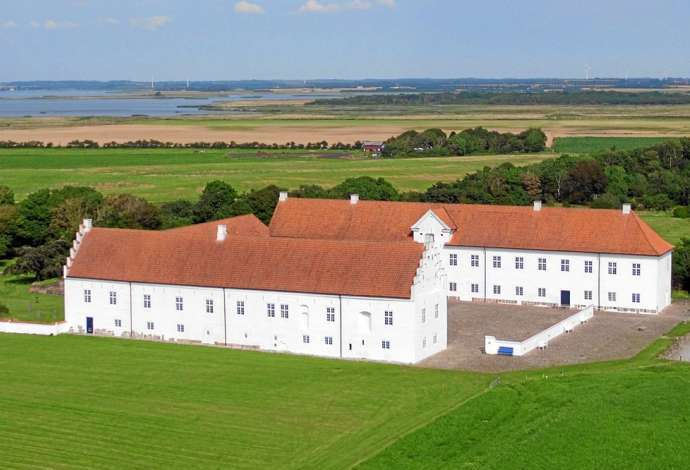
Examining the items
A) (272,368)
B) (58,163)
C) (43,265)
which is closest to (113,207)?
(43,265)

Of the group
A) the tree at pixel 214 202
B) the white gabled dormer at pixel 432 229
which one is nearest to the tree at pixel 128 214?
the tree at pixel 214 202

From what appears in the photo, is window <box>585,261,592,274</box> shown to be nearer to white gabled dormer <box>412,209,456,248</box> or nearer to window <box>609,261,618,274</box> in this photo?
window <box>609,261,618,274</box>

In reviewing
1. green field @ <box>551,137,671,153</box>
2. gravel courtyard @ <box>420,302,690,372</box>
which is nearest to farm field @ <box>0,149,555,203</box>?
green field @ <box>551,137,671,153</box>

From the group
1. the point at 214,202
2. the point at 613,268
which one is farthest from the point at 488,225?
the point at 214,202

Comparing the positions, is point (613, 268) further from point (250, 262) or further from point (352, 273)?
point (250, 262)

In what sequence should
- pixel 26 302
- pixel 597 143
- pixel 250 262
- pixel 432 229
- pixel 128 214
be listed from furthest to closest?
pixel 597 143, pixel 128 214, pixel 432 229, pixel 26 302, pixel 250 262
